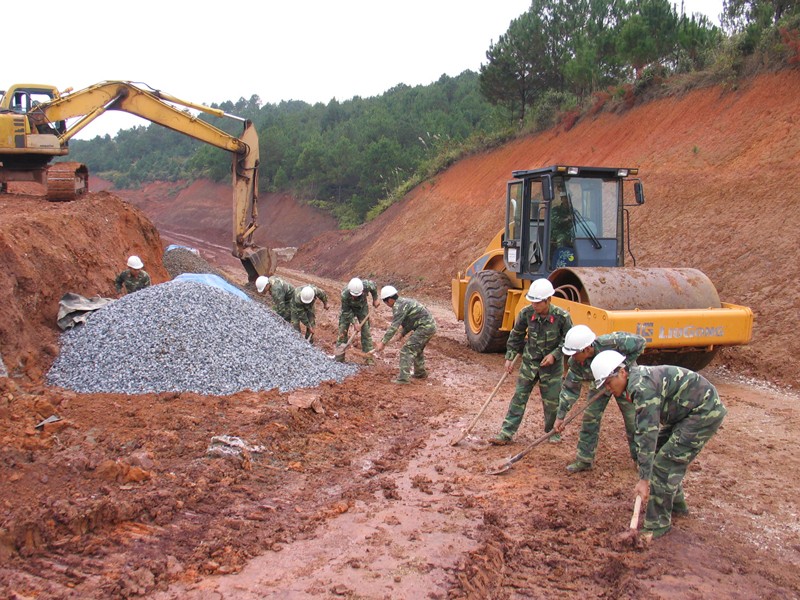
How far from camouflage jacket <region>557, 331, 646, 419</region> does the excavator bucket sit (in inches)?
423

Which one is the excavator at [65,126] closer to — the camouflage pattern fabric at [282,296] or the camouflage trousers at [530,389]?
the camouflage pattern fabric at [282,296]

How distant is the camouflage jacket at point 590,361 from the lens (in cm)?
543

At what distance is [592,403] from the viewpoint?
5852 mm

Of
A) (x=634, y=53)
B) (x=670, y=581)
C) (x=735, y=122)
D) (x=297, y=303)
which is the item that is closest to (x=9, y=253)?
(x=297, y=303)

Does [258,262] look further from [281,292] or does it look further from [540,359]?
[540,359]

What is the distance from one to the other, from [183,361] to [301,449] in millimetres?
2475

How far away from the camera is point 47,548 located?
14.9 ft

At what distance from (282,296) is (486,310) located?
3.47m

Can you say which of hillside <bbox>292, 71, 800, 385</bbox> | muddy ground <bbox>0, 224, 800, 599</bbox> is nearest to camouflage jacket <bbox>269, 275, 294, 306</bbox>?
muddy ground <bbox>0, 224, 800, 599</bbox>

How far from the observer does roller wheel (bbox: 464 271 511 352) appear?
10.5m

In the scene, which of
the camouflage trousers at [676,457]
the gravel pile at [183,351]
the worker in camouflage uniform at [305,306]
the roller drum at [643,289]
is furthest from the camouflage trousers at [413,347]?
the camouflage trousers at [676,457]

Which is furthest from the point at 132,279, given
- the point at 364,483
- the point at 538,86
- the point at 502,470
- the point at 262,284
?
the point at 538,86

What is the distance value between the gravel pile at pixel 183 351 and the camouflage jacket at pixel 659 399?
492cm

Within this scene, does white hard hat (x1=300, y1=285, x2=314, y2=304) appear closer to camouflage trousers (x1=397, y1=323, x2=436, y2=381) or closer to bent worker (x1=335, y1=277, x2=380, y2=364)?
bent worker (x1=335, y1=277, x2=380, y2=364)
